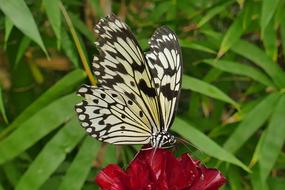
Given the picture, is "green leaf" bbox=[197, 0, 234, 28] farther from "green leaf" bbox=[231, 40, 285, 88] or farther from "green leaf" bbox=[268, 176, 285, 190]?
"green leaf" bbox=[268, 176, 285, 190]

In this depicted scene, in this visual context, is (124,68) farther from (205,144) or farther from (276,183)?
(276,183)

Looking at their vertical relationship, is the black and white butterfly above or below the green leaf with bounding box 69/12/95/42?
above

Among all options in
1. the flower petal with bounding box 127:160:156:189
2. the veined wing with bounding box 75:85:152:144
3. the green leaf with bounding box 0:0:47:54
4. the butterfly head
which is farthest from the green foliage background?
the flower petal with bounding box 127:160:156:189

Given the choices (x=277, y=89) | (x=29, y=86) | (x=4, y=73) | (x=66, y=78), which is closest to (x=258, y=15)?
(x=277, y=89)

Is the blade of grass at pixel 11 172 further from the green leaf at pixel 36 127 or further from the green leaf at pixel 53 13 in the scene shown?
the green leaf at pixel 53 13

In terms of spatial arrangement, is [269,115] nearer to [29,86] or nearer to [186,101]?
[186,101]
